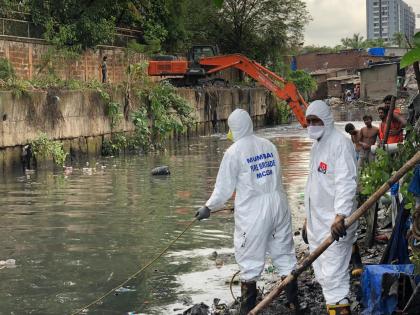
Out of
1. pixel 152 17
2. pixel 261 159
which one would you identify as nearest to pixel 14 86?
pixel 261 159

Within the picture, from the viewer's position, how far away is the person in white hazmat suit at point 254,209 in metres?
7.00

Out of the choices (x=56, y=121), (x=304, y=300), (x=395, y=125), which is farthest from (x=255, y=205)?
(x=56, y=121)

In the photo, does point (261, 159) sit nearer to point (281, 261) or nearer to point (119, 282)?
point (281, 261)

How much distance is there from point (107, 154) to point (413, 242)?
848 inches

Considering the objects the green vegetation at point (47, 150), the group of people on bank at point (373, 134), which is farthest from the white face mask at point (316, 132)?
the green vegetation at point (47, 150)

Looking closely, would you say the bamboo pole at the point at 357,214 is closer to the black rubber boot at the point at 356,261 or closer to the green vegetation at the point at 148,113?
the black rubber boot at the point at 356,261

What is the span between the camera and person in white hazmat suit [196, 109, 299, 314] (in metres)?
7.00

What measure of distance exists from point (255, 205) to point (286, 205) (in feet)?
1.09

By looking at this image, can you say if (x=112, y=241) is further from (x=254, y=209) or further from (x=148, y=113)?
(x=148, y=113)

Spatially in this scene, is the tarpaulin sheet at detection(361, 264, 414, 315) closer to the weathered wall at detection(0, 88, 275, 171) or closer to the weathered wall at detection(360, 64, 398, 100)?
the weathered wall at detection(0, 88, 275, 171)

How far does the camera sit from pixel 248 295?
703 cm

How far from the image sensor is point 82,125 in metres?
25.8

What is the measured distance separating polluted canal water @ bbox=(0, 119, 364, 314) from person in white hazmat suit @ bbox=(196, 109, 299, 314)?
1173mm

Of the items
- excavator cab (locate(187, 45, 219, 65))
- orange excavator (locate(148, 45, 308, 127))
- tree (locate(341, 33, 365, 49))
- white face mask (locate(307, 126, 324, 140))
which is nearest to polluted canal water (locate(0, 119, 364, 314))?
white face mask (locate(307, 126, 324, 140))
